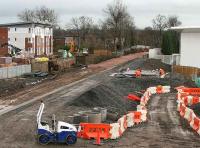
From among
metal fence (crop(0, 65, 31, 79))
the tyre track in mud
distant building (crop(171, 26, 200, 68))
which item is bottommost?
the tyre track in mud

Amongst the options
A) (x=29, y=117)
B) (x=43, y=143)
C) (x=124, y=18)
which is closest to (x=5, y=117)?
(x=29, y=117)

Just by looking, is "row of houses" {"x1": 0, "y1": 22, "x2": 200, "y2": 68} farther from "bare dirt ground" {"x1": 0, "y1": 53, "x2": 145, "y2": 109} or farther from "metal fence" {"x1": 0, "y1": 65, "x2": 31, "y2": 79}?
"bare dirt ground" {"x1": 0, "y1": 53, "x2": 145, "y2": 109}

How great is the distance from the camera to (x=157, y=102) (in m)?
39.7

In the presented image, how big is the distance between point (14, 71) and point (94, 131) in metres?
32.9

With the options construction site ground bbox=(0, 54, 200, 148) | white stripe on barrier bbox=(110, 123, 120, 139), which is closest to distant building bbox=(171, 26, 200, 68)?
construction site ground bbox=(0, 54, 200, 148)

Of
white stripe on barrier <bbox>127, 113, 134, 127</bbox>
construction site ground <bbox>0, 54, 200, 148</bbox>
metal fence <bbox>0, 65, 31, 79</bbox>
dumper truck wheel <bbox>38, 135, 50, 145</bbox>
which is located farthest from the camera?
metal fence <bbox>0, 65, 31, 79</bbox>

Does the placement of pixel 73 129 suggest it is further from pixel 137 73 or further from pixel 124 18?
pixel 124 18

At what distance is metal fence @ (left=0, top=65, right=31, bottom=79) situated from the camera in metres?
50.9

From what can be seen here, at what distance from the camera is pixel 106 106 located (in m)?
34.4

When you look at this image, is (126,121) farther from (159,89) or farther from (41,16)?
(41,16)

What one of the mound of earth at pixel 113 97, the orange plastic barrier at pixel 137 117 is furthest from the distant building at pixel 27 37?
the orange plastic barrier at pixel 137 117

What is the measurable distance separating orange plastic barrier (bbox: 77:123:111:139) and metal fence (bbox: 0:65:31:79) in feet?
98.3

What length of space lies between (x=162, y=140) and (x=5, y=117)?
10092 millimetres

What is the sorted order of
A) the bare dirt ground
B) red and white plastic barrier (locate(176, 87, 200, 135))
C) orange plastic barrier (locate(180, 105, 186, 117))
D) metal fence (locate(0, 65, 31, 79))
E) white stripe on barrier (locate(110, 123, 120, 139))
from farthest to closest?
metal fence (locate(0, 65, 31, 79)) < the bare dirt ground < orange plastic barrier (locate(180, 105, 186, 117)) < red and white plastic barrier (locate(176, 87, 200, 135)) < white stripe on barrier (locate(110, 123, 120, 139))
